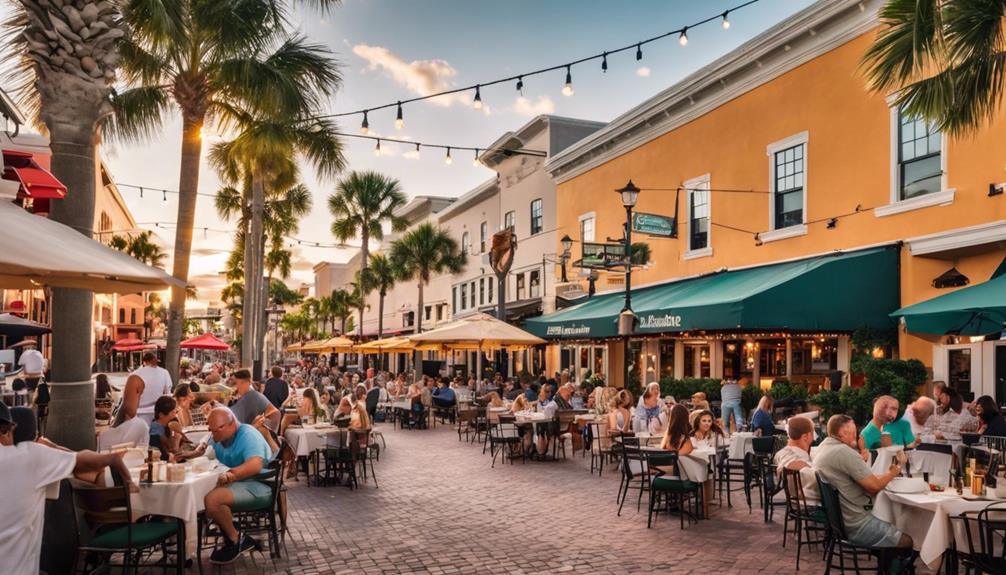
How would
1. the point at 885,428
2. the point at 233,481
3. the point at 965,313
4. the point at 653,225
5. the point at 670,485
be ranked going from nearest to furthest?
the point at 233,481 → the point at 670,485 → the point at 885,428 → the point at 965,313 → the point at 653,225

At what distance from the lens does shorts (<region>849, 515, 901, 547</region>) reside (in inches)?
242

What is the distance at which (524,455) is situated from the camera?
14.6m

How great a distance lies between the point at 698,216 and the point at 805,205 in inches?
162

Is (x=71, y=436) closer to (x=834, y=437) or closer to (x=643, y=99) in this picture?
(x=834, y=437)

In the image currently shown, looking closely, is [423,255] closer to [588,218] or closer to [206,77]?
[588,218]

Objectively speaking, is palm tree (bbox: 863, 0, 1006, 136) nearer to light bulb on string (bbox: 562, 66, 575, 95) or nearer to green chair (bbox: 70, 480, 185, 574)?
light bulb on string (bbox: 562, 66, 575, 95)

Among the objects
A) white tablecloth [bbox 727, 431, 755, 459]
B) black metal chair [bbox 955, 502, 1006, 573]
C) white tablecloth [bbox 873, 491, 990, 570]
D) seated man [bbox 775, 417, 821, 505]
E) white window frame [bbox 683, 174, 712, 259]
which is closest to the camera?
black metal chair [bbox 955, 502, 1006, 573]

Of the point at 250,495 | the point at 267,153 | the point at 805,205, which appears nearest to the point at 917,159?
the point at 805,205

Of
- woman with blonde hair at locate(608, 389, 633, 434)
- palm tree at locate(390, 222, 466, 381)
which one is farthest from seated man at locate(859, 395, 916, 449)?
palm tree at locate(390, 222, 466, 381)

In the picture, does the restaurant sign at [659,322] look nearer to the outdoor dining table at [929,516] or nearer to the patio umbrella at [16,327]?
the outdoor dining table at [929,516]

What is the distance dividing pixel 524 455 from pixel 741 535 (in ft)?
21.7

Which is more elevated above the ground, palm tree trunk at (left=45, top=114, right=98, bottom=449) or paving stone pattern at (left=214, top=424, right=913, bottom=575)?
palm tree trunk at (left=45, top=114, right=98, bottom=449)

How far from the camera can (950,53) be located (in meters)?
8.12

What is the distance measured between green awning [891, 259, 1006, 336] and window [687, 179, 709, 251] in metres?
9.00
